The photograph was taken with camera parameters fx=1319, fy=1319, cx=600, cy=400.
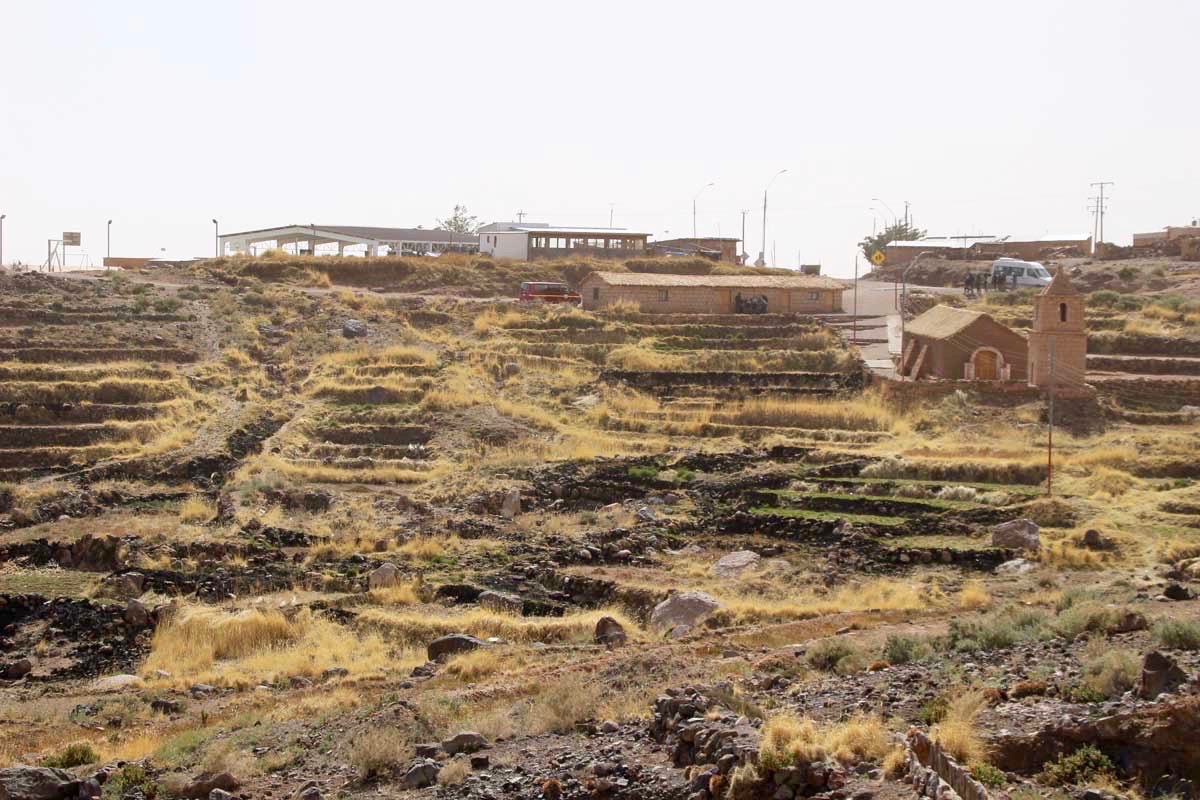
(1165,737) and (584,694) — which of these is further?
(584,694)

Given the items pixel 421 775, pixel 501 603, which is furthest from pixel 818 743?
pixel 501 603

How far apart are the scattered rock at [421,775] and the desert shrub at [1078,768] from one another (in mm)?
6328

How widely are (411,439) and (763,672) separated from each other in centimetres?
2180

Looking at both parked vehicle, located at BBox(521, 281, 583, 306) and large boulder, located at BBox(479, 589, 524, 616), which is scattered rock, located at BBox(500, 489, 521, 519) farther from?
parked vehicle, located at BBox(521, 281, 583, 306)

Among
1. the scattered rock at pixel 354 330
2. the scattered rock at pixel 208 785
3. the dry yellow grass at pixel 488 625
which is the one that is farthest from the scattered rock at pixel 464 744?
the scattered rock at pixel 354 330

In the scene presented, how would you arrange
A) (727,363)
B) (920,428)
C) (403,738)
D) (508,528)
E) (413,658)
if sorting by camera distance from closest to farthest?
(403,738), (413,658), (508,528), (920,428), (727,363)

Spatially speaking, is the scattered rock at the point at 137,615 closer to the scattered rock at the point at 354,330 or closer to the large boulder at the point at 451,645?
the large boulder at the point at 451,645

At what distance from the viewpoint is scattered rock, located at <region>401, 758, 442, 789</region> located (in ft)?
47.1

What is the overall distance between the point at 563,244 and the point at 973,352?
1212 inches

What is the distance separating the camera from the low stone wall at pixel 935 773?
1095 centimetres

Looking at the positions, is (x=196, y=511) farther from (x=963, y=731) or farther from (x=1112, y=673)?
(x=1112, y=673)

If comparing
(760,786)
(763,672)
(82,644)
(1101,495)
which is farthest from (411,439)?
(760,786)

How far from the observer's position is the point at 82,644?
78.5 ft

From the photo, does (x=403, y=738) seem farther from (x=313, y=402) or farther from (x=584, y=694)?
(x=313, y=402)
